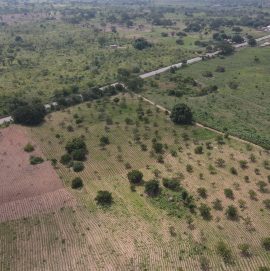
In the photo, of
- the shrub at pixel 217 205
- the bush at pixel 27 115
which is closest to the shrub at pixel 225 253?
the shrub at pixel 217 205

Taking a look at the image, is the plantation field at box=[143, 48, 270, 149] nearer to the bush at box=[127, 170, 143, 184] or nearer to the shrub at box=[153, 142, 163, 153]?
the shrub at box=[153, 142, 163, 153]

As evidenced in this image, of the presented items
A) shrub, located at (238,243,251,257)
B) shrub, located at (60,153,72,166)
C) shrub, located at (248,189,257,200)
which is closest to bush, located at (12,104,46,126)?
shrub, located at (60,153,72,166)

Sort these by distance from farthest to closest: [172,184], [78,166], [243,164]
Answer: [243,164]
[78,166]
[172,184]

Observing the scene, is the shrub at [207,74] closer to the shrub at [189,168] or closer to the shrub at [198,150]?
the shrub at [198,150]

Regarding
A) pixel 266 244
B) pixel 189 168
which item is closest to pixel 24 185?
pixel 189 168

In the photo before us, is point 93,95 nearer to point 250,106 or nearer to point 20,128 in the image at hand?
point 20,128

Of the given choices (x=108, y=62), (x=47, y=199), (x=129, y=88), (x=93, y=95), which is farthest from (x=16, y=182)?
(x=108, y=62)

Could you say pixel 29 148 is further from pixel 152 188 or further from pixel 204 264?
pixel 204 264
